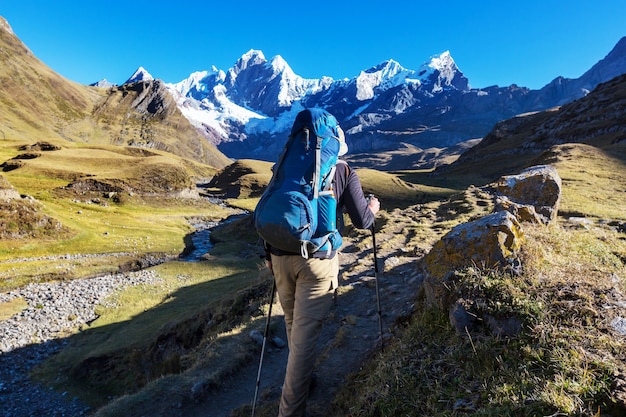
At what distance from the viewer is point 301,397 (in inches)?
231

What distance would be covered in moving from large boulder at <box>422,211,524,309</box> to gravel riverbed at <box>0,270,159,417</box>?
775 inches

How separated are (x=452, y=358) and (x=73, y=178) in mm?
111210

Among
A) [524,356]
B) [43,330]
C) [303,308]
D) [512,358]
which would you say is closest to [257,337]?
[303,308]

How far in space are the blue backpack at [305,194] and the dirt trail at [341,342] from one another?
3710 millimetres

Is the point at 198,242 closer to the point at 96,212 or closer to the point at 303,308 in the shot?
the point at 96,212

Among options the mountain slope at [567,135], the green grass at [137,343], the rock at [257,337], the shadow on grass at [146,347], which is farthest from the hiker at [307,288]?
the mountain slope at [567,135]

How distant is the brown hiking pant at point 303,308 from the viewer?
222 inches

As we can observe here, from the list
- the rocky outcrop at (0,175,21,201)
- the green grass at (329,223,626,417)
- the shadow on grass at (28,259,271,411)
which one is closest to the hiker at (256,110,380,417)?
the green grass at (329,223,626,417)

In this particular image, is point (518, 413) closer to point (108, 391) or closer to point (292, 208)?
point (292, 208)

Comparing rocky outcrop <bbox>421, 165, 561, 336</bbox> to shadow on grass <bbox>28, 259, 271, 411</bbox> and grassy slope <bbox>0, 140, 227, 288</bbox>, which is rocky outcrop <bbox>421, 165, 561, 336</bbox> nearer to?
shadow on grass <bbox>28, 259, 271, 411</bbox>

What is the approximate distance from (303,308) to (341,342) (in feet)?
14.0

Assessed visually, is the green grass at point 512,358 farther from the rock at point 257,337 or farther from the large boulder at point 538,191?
the large boulder at point 538,191

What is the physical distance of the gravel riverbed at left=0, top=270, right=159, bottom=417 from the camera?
17875mm

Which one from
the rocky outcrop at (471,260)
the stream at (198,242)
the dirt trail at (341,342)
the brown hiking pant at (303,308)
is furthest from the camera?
the stream at (198,242)
